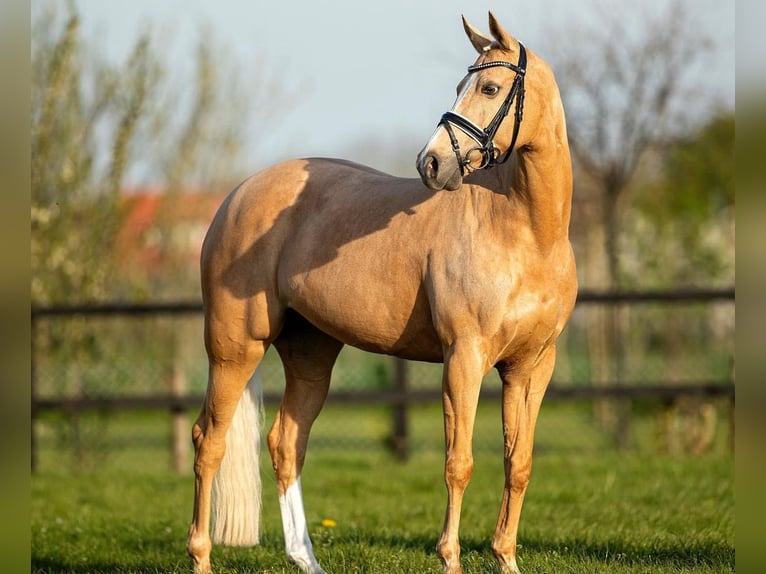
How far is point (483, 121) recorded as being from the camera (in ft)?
12.3

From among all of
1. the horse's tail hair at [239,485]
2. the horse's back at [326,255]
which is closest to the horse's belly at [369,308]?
the horse's back at [326,255]

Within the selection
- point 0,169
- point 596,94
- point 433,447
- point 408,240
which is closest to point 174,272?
point 433,447

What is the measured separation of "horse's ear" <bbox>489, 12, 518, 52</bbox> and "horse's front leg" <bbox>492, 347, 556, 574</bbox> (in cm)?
131

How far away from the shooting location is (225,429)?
15.8 ft

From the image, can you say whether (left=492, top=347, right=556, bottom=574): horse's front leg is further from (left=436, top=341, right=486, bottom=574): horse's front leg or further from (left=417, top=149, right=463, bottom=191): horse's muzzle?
(left=417, top=149, right=463, bottom=191): horse's muzzle

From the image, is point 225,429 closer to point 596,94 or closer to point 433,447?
point 433,447

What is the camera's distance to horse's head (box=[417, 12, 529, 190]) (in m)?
3.64

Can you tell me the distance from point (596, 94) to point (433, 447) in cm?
471

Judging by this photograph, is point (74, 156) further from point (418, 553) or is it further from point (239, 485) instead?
point (418, 553)

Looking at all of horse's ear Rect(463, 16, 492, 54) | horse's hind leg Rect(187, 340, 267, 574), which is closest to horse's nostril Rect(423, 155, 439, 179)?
horse's ear Rect(463, 16, 492, 54)

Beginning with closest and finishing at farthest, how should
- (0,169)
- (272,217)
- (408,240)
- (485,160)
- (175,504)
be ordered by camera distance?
1. (0,169)
2. (485,160)
3. (408,240)
4. (272,217)
5. (175,504)

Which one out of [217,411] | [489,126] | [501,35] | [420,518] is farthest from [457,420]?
[420,518]

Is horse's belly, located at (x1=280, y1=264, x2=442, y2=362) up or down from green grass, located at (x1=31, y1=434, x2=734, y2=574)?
up

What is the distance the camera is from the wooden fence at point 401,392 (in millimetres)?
9234
